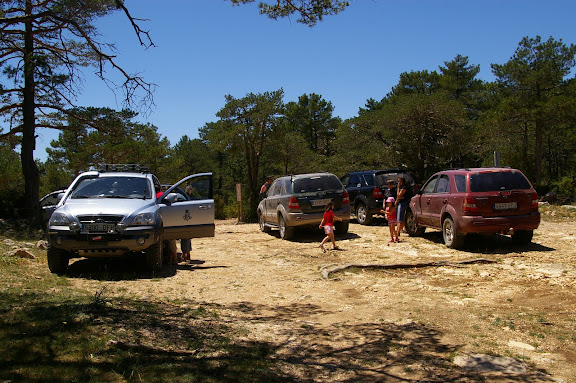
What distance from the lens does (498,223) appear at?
10.0m

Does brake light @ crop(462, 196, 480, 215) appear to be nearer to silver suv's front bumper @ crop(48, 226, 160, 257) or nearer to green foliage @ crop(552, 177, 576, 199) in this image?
silver suv's front bumper @ crop(48, 226, 160, 257)

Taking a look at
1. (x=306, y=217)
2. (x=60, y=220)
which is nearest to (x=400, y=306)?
(x=60, y=220)

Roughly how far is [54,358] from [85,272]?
5.22 m

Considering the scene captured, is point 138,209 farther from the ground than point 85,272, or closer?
farther from the ground

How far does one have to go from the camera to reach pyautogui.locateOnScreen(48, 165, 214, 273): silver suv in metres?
8.12

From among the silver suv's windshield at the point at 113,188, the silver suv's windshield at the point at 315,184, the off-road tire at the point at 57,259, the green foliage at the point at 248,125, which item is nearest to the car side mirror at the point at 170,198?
the silver suv's windshield at the point at 113,188

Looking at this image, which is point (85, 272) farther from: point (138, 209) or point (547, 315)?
point (547, 315)

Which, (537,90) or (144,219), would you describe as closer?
(144,219)

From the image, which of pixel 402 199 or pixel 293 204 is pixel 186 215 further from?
pixel 402 199

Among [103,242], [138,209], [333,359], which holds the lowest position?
[333,359]

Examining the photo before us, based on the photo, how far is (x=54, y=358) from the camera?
3.94m

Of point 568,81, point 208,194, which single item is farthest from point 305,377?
point 568,81

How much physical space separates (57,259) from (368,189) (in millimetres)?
10847

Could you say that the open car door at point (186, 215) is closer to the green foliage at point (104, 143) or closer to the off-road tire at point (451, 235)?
the green foliage at point (104, 143)
